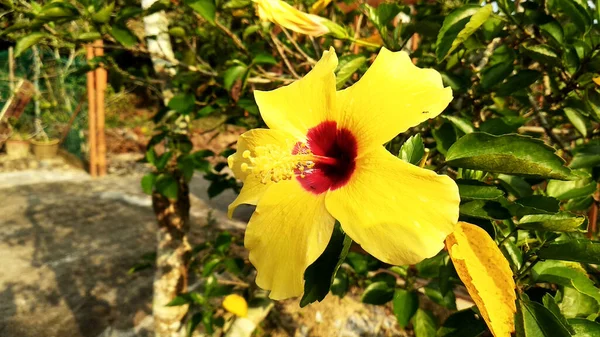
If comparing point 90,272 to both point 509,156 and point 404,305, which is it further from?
point 509,156

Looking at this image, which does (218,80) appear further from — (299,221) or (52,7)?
Answer: (299,221)

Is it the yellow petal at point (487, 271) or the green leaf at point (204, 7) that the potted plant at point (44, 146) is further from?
the yellow petal at point (487, 271)

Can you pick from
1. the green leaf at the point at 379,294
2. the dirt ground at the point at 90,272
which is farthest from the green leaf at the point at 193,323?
Result: the green leaf at the point at 379,294

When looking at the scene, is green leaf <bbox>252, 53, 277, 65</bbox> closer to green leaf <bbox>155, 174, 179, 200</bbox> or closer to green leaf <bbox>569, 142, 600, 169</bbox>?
green leaf <bbox>155, 174, 179, 200</bbox>

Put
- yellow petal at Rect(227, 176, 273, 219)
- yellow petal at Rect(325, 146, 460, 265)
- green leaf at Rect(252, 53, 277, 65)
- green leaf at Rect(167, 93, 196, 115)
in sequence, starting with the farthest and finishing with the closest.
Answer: green leaf at Rect(167, 93, 196, 115) < green leaf at Rect(252, 53, 277, 65) < yellow petal at Rect(227, 176, 273, 219) < yellow petal at Rect(325, 146, 460, 265)

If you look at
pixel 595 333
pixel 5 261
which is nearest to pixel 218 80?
pixel 595 333

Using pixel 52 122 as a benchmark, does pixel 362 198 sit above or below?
above

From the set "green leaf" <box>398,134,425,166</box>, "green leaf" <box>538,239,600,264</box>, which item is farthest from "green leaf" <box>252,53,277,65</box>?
"green leaf" <box>538,239,600,264</box>
